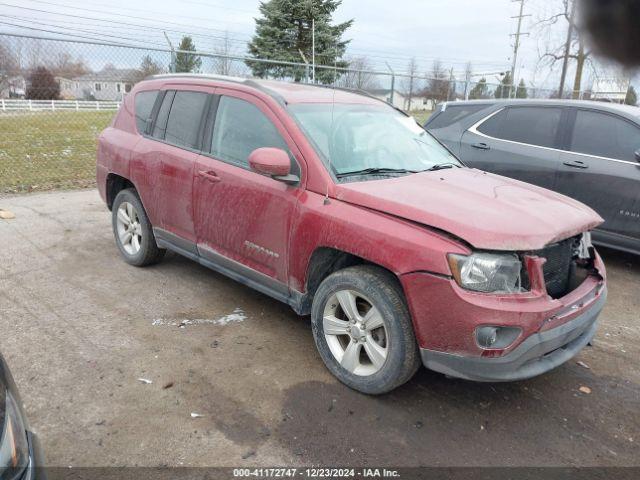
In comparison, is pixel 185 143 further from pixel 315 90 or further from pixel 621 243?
pixel 621 243

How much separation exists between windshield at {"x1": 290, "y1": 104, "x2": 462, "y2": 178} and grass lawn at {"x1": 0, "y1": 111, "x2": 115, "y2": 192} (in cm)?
639

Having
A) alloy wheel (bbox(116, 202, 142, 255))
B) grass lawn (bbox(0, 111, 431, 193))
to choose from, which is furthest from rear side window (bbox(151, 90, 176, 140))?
grass lawn (bbox(0, 111, 431, 193))

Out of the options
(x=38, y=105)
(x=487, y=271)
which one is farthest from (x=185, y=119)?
(x=38, y=105)

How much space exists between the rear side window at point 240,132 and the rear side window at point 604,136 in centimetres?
370

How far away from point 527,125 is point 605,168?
104 centimetres

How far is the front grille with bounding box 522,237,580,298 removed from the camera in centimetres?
291

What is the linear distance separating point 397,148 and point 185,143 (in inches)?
68.1

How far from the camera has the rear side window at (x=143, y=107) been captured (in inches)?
184

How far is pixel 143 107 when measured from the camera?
4777 mm

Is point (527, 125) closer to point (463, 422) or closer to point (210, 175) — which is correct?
point (210, 175)

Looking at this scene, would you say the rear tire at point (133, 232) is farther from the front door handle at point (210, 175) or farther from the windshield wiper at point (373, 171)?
the windshield wiper at point (373, 171)

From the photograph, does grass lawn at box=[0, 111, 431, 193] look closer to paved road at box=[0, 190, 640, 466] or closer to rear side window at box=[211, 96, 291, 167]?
paved road at box=[0, 190, 640, 466]

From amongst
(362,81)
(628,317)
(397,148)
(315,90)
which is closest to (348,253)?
(397,148)

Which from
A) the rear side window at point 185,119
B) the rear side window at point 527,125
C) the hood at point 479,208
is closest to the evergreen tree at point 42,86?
the rear side window at point 185,119
